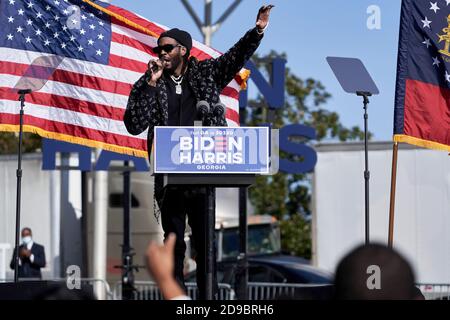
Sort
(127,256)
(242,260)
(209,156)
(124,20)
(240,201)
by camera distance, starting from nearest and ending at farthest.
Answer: (209,156), (124,20), (242,260), (240,201), (127,256)

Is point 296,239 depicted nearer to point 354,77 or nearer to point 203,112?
point 354,77

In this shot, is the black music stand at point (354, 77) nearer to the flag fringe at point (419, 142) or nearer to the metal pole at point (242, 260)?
the flag fringe at point (419, 142)

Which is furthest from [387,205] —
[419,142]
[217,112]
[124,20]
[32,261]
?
[217,112]

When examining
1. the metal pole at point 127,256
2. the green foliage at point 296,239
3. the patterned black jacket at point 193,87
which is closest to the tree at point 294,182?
the green foliage at point 296,239

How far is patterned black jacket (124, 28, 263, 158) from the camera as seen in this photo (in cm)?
687

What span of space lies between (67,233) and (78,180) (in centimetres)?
117

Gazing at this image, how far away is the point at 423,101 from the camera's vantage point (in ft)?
30.8

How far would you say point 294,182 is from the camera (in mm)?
41375

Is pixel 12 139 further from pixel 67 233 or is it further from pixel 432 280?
pixel 432 280

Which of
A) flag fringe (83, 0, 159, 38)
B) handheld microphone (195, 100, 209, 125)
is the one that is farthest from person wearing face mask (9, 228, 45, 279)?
handheld microphone (195, 100, 209, 125)

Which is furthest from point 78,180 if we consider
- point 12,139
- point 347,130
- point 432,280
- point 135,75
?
point 347,130

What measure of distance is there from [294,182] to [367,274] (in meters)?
38.1

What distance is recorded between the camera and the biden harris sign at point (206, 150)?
20.0 feet

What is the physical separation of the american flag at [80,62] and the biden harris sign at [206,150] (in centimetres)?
378
